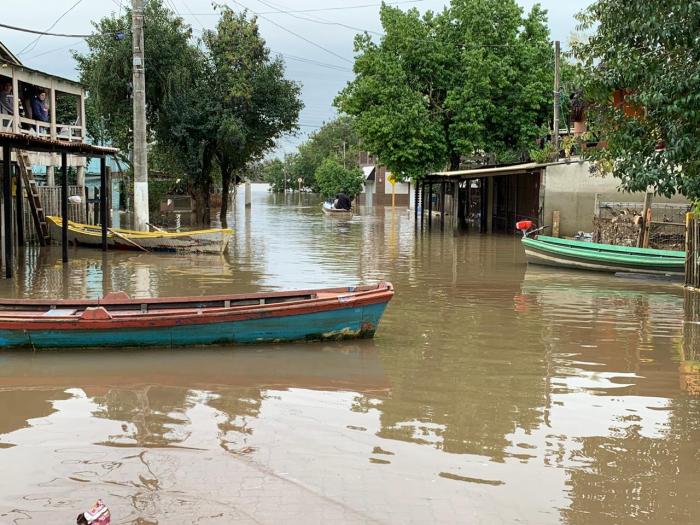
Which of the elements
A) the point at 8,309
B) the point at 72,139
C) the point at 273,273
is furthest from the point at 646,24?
the point at 72,139

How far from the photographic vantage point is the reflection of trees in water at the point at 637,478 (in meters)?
5.32

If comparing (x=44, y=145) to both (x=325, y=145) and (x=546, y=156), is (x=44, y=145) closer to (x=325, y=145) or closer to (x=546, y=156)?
(x=546, y=156)

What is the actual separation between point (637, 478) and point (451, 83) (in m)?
28.6

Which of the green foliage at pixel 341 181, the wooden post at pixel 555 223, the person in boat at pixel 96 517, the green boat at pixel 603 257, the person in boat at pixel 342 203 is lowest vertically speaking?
the person in boat at pixel 96 517

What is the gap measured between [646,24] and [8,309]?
8493 millimetres

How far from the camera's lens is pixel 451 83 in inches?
1299

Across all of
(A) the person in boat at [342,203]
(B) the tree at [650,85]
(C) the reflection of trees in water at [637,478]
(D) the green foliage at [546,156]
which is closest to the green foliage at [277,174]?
(A) the person in boat at [342,203]

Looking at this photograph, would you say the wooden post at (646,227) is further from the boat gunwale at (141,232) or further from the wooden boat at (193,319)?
the wooden boat at (193,319)

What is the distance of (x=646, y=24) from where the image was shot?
8.24 meters

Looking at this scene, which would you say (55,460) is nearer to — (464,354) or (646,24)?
(464,354)

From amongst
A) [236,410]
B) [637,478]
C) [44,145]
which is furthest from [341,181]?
[637,478]

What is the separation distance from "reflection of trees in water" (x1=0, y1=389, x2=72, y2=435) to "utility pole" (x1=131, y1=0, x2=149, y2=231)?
55.8 ft

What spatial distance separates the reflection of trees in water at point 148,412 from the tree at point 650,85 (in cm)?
543

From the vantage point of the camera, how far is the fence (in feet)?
65.8
